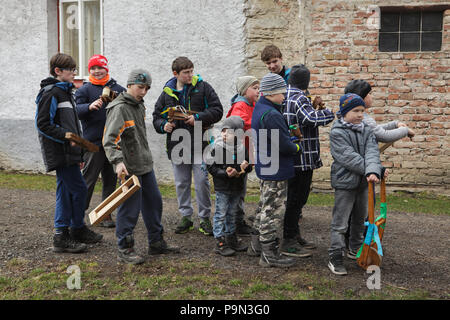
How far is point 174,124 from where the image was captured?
567 cm

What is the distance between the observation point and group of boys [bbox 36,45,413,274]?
439 cm

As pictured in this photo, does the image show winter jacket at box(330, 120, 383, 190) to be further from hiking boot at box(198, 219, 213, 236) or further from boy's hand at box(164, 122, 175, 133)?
boy's hand at box(164, 122, 175, 133)

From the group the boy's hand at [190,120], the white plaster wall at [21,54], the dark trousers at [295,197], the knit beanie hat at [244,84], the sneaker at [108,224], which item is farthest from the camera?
the white plaster wall at [21,54]

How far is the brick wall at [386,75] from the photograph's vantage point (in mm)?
7855

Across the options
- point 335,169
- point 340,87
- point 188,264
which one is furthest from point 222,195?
point 340,87

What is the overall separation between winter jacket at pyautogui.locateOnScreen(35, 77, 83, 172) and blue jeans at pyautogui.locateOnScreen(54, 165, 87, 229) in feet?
0.38

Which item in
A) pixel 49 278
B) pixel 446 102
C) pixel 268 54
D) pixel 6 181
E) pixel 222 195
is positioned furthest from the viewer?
pixel 6 181

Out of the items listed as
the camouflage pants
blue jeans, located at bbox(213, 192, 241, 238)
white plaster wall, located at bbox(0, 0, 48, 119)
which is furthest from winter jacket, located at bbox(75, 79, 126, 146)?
white plaster wall, located at bbox(0, 0, 48, 119)

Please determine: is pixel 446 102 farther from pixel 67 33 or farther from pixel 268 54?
pixel 67 33

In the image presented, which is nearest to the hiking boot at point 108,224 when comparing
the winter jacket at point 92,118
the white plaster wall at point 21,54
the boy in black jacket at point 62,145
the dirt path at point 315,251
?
the dirt path at point 315,251

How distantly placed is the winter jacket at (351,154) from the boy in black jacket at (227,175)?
92cm

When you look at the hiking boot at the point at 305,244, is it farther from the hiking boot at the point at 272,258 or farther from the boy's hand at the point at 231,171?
the boy's hand at the point at 231,171

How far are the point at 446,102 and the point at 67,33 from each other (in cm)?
749

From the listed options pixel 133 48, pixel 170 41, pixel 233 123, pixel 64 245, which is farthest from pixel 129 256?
pixel 133 48
